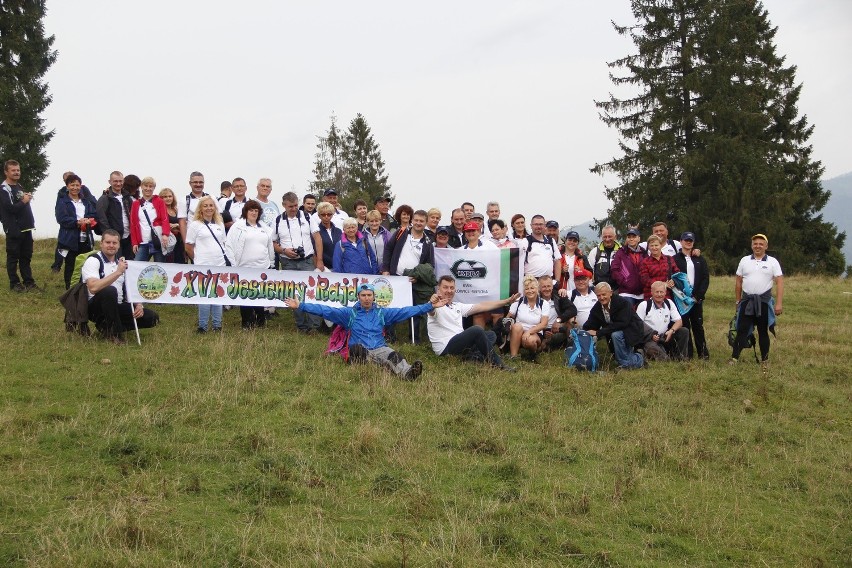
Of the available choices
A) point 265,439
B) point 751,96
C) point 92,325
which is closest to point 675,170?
point 751,96

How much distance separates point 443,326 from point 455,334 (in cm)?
25

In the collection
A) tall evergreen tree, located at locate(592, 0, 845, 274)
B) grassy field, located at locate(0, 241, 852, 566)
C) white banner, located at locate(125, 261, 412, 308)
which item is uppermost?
tall evergreen tree, located at locate(592, 0, 845, 274)

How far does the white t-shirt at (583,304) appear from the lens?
45.8 ft

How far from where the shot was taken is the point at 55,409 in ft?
28.8

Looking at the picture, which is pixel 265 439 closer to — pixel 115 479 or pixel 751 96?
pixel 115 479

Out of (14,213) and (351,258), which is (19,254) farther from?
(351,258)

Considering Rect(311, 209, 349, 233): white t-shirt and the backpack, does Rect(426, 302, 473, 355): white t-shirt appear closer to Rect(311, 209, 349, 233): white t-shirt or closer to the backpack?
the backpack

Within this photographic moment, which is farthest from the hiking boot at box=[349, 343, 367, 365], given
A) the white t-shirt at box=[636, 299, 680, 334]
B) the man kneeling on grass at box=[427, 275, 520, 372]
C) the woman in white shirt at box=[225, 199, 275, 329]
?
the white t-shirt at box=[636, 299, 680, 334]

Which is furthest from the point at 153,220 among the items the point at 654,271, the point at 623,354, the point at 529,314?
the point at 654,271

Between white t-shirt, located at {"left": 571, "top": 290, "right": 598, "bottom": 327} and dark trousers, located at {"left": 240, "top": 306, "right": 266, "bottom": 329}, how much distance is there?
5626 mm

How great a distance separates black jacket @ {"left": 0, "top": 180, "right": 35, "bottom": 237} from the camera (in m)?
15.5

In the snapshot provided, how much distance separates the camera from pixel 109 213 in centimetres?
1478

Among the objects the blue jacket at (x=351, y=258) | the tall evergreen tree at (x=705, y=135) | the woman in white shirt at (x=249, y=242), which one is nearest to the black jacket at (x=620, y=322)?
the blue jacket at (x=351, y=258)

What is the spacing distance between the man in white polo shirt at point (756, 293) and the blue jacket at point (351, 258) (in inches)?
256
